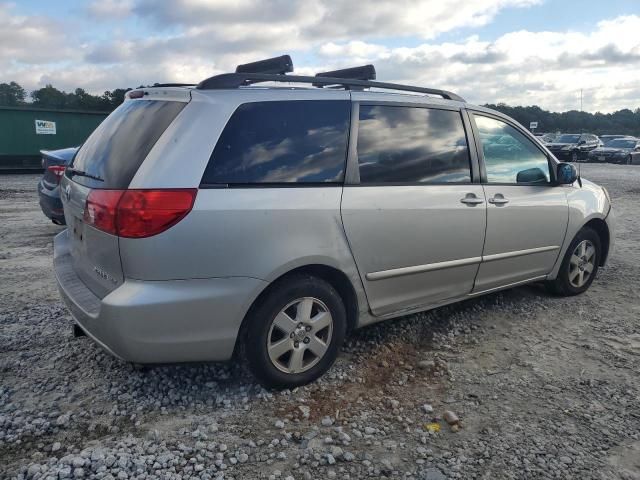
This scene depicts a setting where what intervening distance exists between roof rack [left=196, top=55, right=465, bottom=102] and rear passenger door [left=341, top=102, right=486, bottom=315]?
218 millimetres

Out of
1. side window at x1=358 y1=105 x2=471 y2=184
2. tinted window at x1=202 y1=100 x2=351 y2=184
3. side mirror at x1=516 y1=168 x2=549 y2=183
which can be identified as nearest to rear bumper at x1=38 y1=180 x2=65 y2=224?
tinted window at x1=202 y1=100 x2=351 y2=184

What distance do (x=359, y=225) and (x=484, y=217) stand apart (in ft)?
3.99

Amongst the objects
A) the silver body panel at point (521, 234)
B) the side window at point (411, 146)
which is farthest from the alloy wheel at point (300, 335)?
the silver body panel at point (521, 234)

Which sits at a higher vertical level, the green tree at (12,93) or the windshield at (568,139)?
the green tree at (12,93)

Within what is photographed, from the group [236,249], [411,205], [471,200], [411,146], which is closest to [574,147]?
[471,200]

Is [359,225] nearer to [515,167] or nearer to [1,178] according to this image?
[515,167]

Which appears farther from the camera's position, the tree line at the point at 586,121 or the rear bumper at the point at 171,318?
the tree line at the point at 586,121

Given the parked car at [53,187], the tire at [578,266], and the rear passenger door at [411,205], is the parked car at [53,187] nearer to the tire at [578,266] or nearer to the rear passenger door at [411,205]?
the rear passenger door at [411,205]

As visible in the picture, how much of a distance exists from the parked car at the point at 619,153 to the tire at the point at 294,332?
30.2 meters

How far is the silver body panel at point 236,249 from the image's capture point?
2805mm

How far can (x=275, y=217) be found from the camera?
3029 millimetres

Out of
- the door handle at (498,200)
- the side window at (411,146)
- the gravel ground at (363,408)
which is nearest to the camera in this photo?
the gravel ground at (363,408)

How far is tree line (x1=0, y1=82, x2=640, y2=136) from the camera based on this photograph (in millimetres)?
29688

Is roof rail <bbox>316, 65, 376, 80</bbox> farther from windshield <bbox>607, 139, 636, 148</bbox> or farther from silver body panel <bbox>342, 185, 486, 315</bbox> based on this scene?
windshield <bbox>607, 139, 636, 148</bbox>
